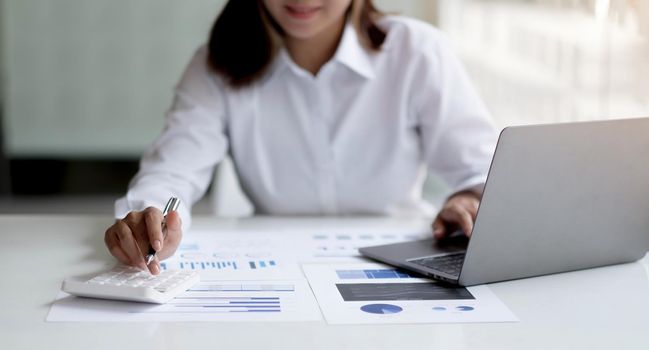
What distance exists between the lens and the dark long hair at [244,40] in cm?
175

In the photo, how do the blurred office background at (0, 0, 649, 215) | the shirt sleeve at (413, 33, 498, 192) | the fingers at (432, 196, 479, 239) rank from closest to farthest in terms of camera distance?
the fingers at (432, 196, 479, 239), the shirt sleeve at (413, 33, 498, 192), the blurred office background at (0, 0, 649, 215)

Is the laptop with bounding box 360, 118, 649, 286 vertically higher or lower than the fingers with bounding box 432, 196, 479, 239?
higher

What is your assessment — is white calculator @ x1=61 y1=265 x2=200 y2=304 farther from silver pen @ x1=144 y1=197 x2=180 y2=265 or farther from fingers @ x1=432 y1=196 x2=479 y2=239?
fingers @ x1=432 y1=196 x2=479 y2=239

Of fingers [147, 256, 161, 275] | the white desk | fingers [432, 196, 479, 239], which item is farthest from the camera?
fingers [432, 196, 479, 239]

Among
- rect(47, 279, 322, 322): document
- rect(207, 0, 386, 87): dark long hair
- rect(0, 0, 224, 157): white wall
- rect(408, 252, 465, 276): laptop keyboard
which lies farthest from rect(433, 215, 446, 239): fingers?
rect(0, 0, 224, 157): white wall

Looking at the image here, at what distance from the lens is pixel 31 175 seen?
4.29 metres

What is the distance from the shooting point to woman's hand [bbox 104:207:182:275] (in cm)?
117

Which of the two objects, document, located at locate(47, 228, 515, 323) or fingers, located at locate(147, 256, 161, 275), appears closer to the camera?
document, located at locate(47, 228, 515, 323)

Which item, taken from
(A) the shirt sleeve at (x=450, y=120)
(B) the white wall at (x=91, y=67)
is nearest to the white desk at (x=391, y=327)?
(A) the shirt sleeve at (x=450, y=120)

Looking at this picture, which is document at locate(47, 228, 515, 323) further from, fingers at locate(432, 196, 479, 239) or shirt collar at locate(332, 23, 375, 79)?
shirt collar at locate(332, 23, 375, 79)

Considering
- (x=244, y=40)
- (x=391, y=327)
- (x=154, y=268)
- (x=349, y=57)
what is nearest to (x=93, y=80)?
(x=244, y=40)

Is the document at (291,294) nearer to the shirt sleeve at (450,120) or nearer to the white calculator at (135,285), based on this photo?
the white calculator at (135,285)

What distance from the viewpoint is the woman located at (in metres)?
1.72

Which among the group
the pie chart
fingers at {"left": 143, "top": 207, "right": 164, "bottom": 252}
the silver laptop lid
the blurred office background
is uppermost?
the silver laptop lid
